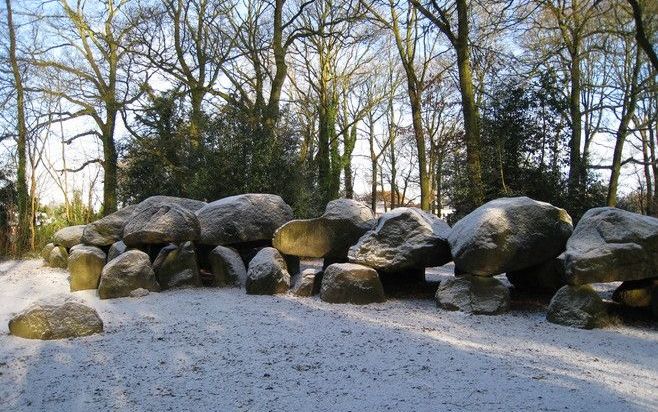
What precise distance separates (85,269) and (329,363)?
4.33 meters

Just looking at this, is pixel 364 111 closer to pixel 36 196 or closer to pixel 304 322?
pixel 36 196

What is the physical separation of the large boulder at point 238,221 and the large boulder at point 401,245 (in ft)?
5.41

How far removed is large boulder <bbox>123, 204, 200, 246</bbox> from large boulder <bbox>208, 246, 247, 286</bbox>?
40 centimetres

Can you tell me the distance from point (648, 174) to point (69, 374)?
64.7 ft

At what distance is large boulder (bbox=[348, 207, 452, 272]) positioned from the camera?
5.52m

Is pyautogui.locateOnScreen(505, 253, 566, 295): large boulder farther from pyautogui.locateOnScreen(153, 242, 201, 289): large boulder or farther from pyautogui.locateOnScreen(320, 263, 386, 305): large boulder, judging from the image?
pyautogui.locateOnScreen(153, 242, 201, 289): large boulder

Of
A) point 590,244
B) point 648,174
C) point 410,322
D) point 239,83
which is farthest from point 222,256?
point 648,174

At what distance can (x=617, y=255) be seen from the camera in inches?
167

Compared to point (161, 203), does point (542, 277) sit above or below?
below

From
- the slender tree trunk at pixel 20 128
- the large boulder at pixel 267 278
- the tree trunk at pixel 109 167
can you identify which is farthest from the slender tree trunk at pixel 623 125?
the slender tree trunk at pixel 20 128

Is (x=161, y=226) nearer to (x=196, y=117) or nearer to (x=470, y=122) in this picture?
(x=470, y=122)

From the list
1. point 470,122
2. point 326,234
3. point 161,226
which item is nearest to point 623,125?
point 470,122

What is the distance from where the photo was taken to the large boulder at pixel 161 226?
6.11 meters

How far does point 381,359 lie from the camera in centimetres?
338
